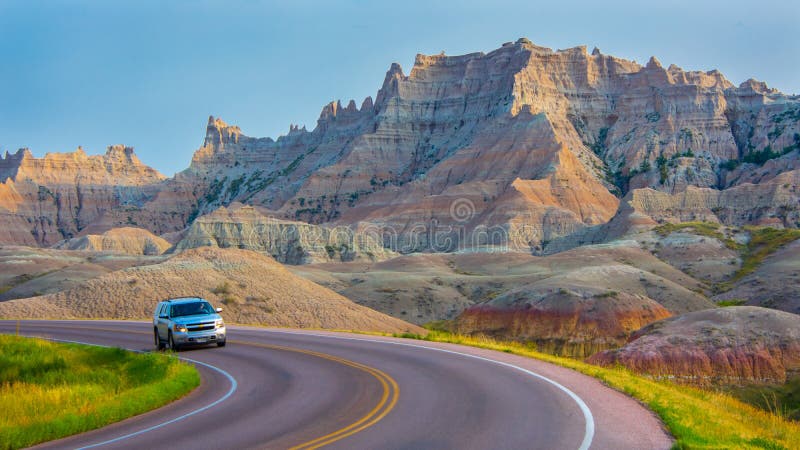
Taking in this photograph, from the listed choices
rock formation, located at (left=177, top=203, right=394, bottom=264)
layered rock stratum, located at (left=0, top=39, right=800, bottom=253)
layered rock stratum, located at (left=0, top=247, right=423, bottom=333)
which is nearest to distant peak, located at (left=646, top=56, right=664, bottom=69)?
layered rock stratum, located at (left=0, top=39, right=800, bottom=253)

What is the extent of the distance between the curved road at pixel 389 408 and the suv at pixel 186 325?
1.64 m

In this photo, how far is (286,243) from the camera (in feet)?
448

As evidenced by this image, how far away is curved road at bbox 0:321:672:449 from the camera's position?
1109cm

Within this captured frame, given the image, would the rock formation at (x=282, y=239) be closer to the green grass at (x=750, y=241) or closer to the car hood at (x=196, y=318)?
the green grass at (x=750, y=241)

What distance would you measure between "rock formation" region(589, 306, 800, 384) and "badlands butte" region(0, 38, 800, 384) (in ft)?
0.34

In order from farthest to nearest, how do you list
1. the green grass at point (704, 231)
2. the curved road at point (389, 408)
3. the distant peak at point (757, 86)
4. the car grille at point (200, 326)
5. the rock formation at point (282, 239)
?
the distant peak at point (757, 86) → the rock formation at point (282, 239) → the green grass at point (704, 231) → the car grille at point (200, 326) → the curved road at point (389, 408)

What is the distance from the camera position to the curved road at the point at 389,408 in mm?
11094

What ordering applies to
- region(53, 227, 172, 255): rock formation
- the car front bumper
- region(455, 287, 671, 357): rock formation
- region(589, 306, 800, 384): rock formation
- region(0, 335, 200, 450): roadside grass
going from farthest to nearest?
region(53, 227, 172, 255): rock formation → region(455, 287, 671, 357): rock formation → region(589, 306, 800, 384): rock formation → the car front bumper → region(0, 335, 200, 450): roadside grass

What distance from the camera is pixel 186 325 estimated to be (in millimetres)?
22922

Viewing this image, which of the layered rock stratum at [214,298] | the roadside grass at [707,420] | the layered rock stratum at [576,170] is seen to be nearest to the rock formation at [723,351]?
the roadside grass at [707,420]

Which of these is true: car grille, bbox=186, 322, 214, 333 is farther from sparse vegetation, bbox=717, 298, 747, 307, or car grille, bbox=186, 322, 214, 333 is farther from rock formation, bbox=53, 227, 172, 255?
rock formation, bbox=53, 227, 172, 255

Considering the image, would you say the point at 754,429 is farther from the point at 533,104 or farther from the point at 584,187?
the point at 533,104

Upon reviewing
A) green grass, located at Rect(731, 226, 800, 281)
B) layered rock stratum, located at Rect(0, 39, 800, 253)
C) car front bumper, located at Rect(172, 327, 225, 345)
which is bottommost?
car front bumper, located at Rect(172, 327, 225, 345)

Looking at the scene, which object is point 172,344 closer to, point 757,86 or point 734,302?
point 734,302
